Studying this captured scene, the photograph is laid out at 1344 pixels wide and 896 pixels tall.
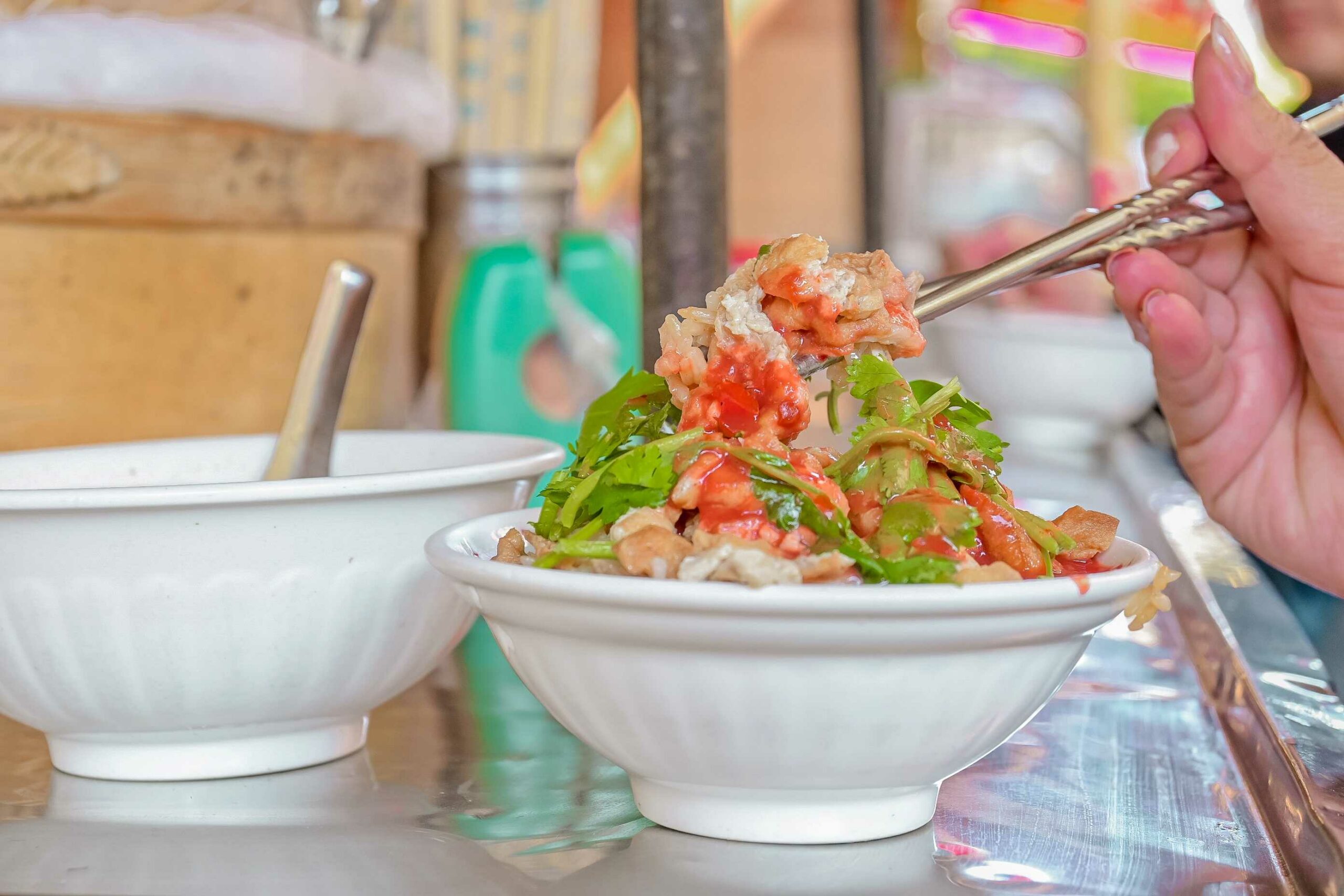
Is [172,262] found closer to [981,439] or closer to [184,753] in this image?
[184,753]

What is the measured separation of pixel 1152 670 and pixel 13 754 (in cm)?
95

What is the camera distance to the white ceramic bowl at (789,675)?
1.97 ft

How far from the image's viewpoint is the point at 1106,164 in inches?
255

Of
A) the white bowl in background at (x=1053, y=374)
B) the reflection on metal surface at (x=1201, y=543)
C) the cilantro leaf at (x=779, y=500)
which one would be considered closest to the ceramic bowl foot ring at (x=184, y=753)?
the cilantro leaf at (x=779, y=500)

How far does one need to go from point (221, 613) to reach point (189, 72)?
83 centimetres

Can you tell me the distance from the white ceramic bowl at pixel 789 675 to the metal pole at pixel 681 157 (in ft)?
1.92

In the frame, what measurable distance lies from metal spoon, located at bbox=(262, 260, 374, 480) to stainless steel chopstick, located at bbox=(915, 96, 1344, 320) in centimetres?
49

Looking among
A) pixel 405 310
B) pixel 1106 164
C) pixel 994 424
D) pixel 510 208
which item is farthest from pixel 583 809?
pixel 1106 164

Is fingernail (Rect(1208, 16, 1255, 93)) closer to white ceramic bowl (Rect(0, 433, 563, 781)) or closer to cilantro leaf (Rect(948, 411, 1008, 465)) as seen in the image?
cilantro leaf (Rect(948, 411, 1008, 465))

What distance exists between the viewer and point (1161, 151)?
1.11 meters

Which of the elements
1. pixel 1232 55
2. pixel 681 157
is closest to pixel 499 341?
pixel 681 157

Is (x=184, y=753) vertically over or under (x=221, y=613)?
under

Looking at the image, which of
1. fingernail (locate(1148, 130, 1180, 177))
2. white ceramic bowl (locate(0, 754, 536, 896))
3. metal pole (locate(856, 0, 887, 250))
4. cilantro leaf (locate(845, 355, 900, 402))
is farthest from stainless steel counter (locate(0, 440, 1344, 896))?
metal pole (locate(856, 0, 887, 250))

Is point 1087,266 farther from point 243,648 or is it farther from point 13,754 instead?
point 13,754
